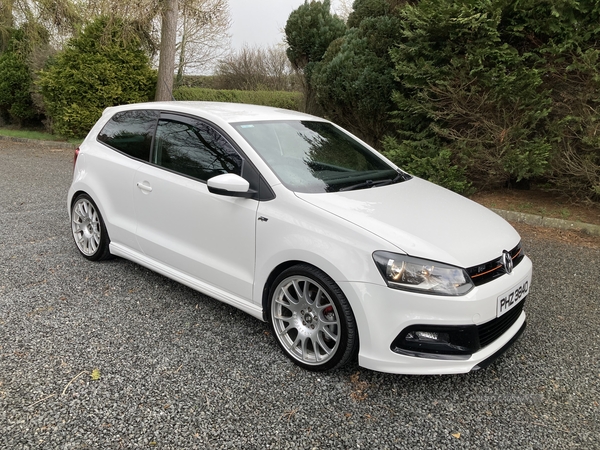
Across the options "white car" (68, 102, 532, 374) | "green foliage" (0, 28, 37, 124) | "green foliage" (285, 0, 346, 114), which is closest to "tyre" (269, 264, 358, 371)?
"white car" (68, 102, 532, 374)

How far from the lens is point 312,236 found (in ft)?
9.22

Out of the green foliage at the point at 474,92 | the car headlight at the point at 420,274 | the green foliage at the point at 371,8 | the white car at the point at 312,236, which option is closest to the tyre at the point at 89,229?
the white car at the point at 312,236

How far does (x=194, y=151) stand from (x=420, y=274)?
198 cm

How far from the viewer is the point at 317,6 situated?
11.6 m

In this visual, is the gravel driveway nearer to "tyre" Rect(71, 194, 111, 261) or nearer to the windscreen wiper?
"tyre" Rect(71, 194, 111, 261)

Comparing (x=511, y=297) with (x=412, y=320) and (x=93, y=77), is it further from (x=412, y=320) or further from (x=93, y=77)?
(x=93, y=77)

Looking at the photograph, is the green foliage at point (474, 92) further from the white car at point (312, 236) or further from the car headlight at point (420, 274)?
the car headlight at point (420, 274)

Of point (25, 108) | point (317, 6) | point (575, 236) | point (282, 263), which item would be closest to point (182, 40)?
point (25, 108)

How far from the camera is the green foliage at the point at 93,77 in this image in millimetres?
13891

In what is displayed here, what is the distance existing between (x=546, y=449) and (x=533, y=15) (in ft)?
19.9

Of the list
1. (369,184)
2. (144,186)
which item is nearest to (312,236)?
(369,184)

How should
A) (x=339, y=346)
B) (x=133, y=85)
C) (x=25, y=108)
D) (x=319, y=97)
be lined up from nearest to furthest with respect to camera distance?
(x=339, y=346), (x=319, y=97), (x=133, y=85), (x=25, y=108)

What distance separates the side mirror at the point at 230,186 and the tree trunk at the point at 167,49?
11313 mm

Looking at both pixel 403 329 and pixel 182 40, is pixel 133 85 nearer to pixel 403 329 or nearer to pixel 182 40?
pixel 182 40
